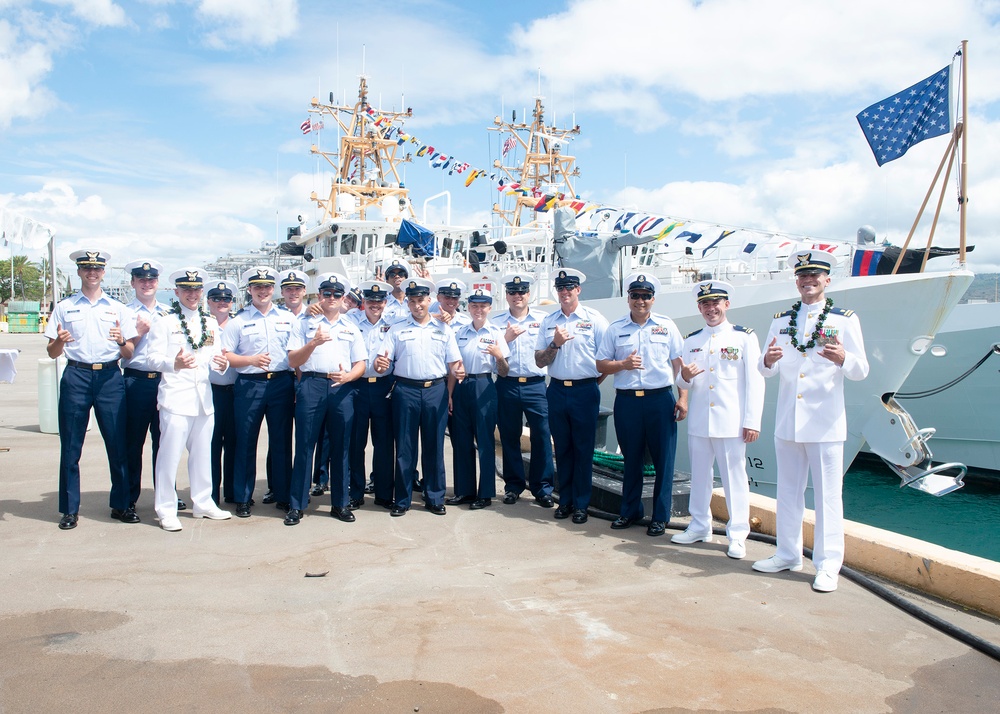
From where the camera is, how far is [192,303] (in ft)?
16.7

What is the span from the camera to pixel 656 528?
16.0ft

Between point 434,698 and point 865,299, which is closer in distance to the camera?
point 434,698

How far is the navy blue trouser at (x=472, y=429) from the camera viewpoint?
5609mm

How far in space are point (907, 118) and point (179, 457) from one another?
692 centimetres

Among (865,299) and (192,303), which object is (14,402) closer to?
(192,303)

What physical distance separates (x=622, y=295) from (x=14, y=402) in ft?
33.3

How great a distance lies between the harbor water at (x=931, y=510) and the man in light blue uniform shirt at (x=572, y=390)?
18.9 ft

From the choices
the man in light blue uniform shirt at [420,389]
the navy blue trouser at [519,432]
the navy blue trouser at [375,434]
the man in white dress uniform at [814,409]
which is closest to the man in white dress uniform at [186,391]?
the navy blue trouser at [375,434]

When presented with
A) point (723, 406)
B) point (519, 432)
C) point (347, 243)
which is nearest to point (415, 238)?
point (347, 243)

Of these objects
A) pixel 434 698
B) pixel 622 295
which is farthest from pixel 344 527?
pixel 622 295

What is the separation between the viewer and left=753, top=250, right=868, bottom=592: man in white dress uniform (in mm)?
3959

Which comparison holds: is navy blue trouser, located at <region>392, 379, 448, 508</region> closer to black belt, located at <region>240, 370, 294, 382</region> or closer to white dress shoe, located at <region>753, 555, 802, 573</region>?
black belt, located at <region>240, 370, 294, 382</region>

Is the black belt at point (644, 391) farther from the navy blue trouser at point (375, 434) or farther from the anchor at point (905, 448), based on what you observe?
the anchor at point (905, 448)

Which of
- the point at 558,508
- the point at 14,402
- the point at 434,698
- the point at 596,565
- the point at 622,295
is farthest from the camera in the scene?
the point at 14,402
